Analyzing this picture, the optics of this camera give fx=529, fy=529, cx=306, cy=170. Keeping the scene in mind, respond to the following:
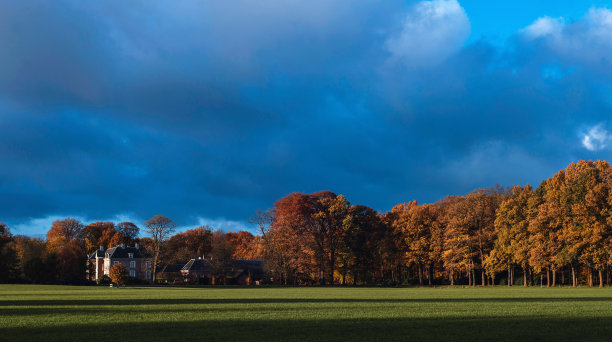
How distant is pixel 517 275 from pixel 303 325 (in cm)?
6684

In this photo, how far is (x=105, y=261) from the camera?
11331 centimetres

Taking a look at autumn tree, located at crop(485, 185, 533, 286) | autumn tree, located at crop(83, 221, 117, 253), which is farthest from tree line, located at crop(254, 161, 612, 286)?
autumn tree, located at crop(83, 221, 117, 253)

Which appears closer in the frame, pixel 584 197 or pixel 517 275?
pixel 584 197

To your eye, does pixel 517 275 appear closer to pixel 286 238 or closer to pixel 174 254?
pixel 286 238

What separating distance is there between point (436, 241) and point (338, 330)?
6362cm

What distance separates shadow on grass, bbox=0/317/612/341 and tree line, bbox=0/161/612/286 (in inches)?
1812

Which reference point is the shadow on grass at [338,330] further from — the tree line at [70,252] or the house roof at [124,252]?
the house roof at [124,252]

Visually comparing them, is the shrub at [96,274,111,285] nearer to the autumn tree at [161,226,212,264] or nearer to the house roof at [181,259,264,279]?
the house roof at [181,259,264,279]

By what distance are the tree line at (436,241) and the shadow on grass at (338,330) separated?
46037 mm

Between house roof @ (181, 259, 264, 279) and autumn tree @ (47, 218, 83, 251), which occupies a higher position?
autumn tree @ (47, 218, 83, 251)

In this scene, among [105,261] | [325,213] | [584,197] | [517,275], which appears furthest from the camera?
[105,261]

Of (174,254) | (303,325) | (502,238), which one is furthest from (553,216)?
(174,254)

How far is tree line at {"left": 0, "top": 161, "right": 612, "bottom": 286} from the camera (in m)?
59.2

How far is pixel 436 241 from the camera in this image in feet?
250
